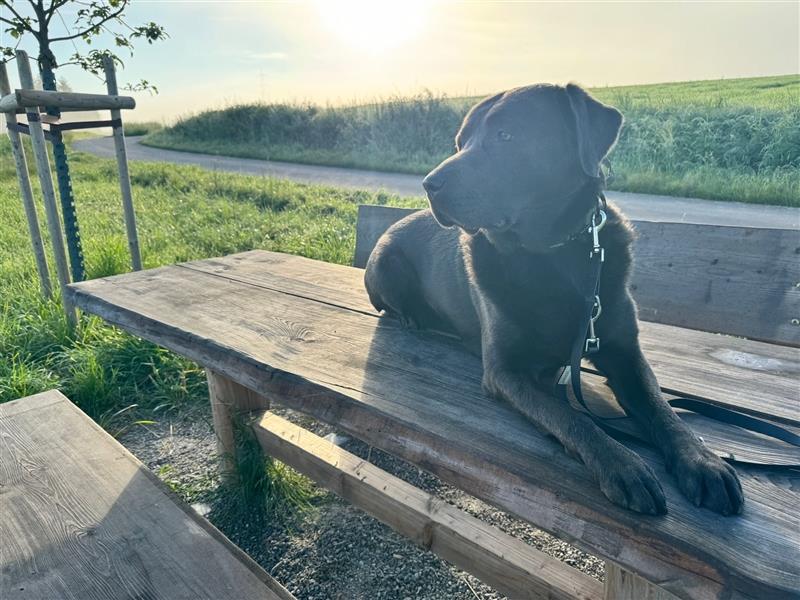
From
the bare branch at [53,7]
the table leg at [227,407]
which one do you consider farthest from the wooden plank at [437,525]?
the bare branch at [53,7]

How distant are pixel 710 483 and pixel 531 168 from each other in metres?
1.14

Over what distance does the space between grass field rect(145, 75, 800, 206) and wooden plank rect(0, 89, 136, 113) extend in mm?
3534

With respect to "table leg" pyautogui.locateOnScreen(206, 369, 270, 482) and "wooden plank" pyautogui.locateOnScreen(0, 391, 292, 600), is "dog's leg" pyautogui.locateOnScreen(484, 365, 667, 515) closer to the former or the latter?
"wooden plank" pyautogui.locateOnScreen(0, 391, 292, 600)

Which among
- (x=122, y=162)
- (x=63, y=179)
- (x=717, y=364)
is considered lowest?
(x=717, y=364)

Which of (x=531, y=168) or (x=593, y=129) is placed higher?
(x=593, y=129)

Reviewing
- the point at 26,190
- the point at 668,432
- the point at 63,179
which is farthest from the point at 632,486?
the point at 26,190

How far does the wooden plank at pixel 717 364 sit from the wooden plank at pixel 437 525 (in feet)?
2.11

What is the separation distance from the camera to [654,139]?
1017cm

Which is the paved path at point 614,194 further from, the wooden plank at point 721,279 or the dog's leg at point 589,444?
the dog's leg at point 589,444

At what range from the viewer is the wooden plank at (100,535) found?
4.67ft

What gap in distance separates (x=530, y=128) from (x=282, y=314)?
1.27 m

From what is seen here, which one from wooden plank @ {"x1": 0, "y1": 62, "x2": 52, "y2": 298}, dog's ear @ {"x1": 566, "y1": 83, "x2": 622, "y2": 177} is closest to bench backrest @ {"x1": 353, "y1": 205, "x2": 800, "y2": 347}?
dog's ear @ {"x1": 566, "y1": 83, "x2": 622, "y2": 177}

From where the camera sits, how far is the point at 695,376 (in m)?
1.94

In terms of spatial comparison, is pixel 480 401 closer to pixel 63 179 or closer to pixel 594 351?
pixel 594 351
